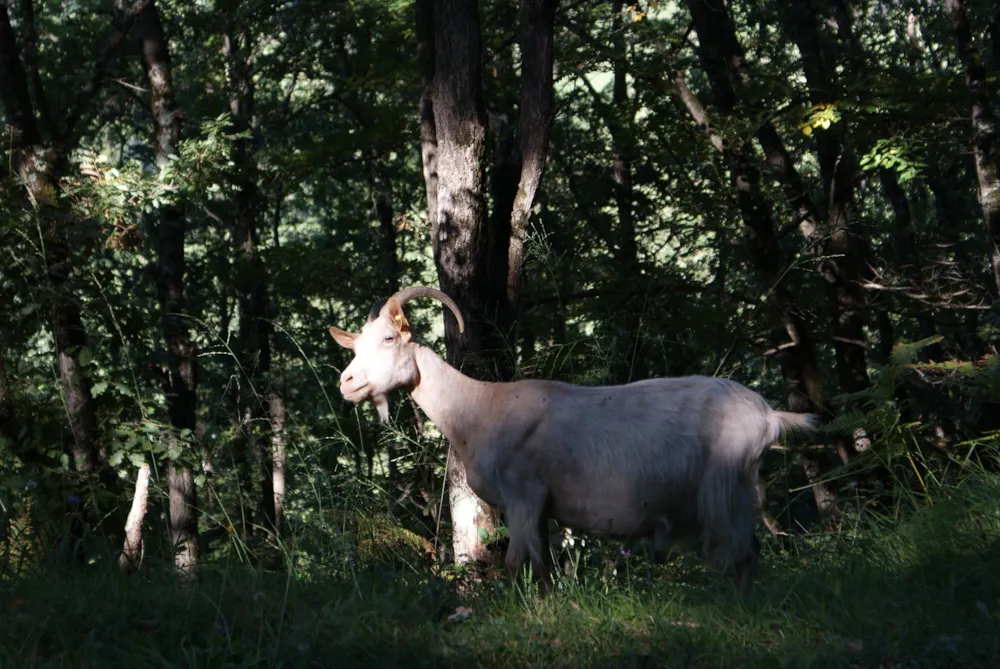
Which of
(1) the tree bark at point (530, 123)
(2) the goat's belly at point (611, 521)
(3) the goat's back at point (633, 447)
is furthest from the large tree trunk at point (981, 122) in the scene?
(2) the goat's belly at point (611, 521)

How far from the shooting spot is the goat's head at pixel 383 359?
645 centimetres

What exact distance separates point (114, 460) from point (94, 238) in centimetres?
314

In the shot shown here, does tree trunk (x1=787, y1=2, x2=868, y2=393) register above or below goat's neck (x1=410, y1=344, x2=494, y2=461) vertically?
above

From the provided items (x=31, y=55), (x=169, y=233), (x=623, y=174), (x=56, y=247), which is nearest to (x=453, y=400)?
(x=56, y=247)

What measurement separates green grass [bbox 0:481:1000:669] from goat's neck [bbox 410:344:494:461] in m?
1.13

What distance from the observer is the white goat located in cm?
593

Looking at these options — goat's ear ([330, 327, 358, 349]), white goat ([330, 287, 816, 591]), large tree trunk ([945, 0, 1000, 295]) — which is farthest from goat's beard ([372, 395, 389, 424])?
large tree trunk ([945, 0, 1000, 295])

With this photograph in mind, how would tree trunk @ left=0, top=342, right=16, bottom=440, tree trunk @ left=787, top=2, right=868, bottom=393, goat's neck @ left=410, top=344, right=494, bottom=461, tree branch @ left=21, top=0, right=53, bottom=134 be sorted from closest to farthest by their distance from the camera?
goat's neck @ left=410, top=344, right=494, bottom=461 < tree trunk @ left=0, top=342, right=16, bottom=440 < tree branch @ left=21, top=0, right=53, bottom=134 < tree trunk @ left=787, top=2, right=868, bottom=393

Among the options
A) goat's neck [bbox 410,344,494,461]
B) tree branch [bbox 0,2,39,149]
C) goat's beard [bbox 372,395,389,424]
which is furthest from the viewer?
tree branch [bbox 0,2,39,149]

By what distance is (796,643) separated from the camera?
4367mm

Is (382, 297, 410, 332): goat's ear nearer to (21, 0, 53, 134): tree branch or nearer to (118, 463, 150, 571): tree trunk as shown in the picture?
(118, 463, 150, 571): tree trunk

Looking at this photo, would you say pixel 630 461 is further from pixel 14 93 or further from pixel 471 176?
pixel 14 93

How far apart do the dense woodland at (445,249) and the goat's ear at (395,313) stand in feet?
2.31

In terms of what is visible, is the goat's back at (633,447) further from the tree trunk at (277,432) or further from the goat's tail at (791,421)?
the tree trunk at (277,432)
